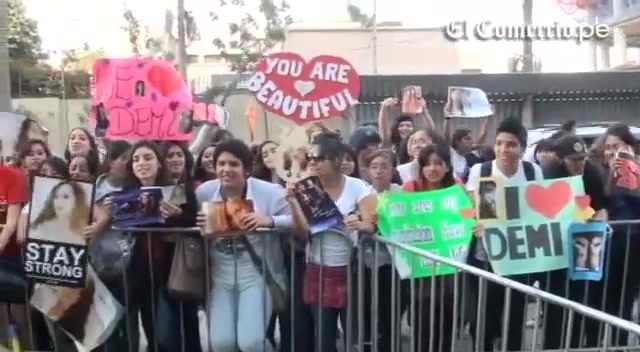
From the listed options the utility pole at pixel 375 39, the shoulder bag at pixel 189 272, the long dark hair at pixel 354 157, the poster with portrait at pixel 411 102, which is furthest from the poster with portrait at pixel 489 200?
the utility pole at pixel 375 39

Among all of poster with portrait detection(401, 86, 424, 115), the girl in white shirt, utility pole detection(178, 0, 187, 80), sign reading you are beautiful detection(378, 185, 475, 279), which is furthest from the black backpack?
utility pole detection(178, 0, 187, 80)

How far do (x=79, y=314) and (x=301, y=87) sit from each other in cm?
257

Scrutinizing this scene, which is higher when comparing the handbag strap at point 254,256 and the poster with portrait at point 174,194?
the poster with portrait at point 174,194

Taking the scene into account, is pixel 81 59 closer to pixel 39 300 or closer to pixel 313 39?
pixel 313 39

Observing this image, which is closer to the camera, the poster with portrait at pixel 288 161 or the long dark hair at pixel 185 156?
the long dark hair at pixel 185 156

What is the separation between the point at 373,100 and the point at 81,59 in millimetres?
21172

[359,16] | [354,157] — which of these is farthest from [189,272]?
[359,16]

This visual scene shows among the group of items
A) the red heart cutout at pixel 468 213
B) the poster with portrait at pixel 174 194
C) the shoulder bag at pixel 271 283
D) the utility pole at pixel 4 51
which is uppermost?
the utility pole at pixel 4 51

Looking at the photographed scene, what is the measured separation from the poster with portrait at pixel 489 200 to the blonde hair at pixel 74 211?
2258 millimetres

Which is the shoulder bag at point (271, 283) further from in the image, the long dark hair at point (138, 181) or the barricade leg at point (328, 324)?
the long dark hair at point (138, 181)

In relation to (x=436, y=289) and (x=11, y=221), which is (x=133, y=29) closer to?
(x=11, y=221)

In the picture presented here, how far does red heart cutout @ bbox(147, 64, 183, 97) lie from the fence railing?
192cm

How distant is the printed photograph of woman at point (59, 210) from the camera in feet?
19.0

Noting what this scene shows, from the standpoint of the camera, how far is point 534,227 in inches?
244
